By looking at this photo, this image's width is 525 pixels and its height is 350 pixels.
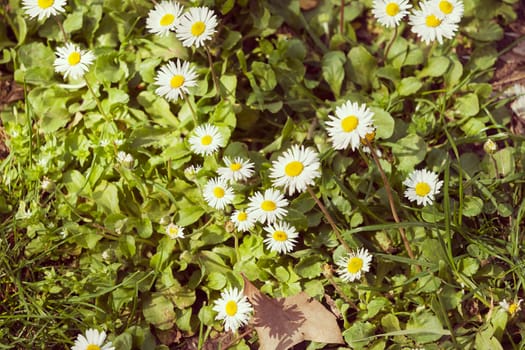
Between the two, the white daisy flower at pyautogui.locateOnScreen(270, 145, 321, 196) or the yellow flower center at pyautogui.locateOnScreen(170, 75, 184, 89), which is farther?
the yellow flower center at pyautogui.locateOnScreen(170, 75, 184, 89)

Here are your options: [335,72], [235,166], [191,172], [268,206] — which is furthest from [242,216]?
[335,72]

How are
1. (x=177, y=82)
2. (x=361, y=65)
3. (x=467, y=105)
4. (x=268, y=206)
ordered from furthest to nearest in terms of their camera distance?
(x=361, y=65)
(x=467, y=105)
(x=177, y=82)
(x=268, y=206)

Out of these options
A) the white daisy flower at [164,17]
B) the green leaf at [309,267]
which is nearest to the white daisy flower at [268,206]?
the green leaf at [309,267]

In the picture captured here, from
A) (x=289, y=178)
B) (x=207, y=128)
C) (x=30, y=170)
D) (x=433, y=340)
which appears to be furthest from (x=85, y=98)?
Answer: (x=433, y=340)

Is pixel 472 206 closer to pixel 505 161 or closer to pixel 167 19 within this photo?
pixel 505 161

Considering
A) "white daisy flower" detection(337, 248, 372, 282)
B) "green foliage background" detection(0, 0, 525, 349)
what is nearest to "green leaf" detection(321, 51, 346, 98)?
"green foliage background" detection(0, 0, 525, 349)

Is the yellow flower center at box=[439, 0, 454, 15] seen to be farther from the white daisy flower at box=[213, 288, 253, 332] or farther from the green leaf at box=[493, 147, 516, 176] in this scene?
the white daisy flower at box=[213, 288, 253, 332]

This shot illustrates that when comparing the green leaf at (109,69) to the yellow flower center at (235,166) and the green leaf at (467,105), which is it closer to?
→ the yellow flower center at (235,166)
